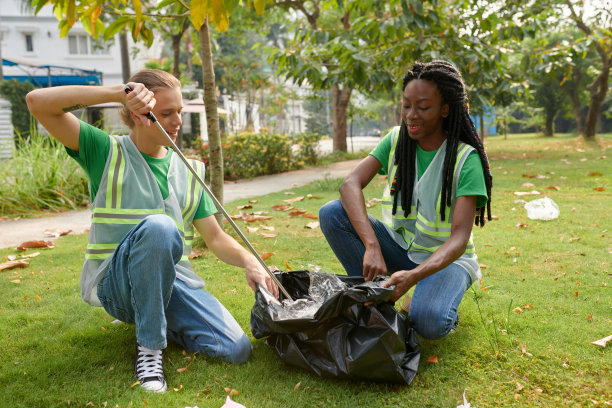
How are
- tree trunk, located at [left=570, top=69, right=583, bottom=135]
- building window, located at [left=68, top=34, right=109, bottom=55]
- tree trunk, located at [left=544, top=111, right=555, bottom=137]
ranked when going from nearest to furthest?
tree trunk, located at [left=570, top=69, right=583, bottom=135] → tree trunk, located at [left=544, top=111, right=555, bottom=137] → building window, located at [left=68, top=34, right=109, bottom=55]

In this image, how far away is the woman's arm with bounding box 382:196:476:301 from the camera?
2.04m

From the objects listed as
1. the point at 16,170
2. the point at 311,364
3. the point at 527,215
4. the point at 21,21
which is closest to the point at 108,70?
the point at 21,21

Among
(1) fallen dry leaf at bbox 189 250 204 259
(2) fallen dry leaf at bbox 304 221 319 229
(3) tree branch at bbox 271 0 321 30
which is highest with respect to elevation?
(3) tree branch at bbox 271 0 321 30

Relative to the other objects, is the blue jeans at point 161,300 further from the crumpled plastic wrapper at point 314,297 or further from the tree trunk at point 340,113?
the tree trunk at point 340,113

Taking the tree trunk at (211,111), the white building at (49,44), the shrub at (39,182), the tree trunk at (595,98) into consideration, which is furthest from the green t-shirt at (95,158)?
the white building at (49,44)

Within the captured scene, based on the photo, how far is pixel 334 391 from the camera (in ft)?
6.29

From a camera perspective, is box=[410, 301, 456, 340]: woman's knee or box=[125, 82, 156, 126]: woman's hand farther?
box=[410, 301, 456, 340]: woman's knee

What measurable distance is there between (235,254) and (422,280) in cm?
85

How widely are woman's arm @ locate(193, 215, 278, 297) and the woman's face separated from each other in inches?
36.2

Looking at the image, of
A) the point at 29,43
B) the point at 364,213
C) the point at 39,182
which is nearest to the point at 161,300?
the point at 364,213

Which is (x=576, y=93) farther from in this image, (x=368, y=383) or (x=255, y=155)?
(x=368, y=383)

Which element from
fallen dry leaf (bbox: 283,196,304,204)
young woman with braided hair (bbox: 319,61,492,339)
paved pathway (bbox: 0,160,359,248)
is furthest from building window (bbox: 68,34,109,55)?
young woman with braided hair (bbox: 319,61,492,339)

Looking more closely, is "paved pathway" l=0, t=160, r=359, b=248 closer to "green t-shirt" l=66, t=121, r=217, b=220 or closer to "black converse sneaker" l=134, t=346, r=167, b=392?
"green t-shirt" l=66, t=121, r=217, b=220

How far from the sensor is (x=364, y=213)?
248 centimetres
